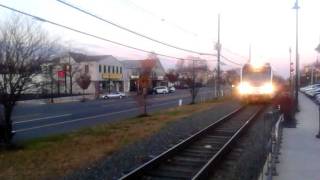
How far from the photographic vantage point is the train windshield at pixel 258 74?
40062mm

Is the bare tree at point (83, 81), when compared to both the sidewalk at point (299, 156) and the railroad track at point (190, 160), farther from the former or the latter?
the sidewalk at point (299, 156)

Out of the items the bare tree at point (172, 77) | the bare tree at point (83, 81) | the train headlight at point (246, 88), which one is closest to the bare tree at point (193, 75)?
the bare tree at point (172, 77)

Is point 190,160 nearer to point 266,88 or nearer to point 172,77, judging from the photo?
point 266,88

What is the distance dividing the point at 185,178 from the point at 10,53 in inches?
340

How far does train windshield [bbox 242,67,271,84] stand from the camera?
131 feet

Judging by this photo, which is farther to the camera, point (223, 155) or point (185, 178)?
point (223, 155)

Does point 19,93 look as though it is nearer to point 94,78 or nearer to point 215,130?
point 215,130

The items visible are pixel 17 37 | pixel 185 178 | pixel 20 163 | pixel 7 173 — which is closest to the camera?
pixel 185 178

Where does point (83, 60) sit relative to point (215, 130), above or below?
above

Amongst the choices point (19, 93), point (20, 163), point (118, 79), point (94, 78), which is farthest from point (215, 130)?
point (118, 79)

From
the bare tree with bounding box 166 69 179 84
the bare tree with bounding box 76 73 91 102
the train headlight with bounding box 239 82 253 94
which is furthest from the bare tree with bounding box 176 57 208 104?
the bare tree with bounding box 76 73 91 102

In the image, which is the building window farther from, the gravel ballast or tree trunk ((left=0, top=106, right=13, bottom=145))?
tree trunk ((left=0, top=106, right=13, bottom=145))

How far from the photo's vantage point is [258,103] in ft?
140

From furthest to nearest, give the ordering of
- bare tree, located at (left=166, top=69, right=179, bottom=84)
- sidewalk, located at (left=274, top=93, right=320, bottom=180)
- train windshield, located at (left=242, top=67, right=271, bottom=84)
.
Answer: bare tree, located at (left=166, top=69, right=179, bottom=84) → train windshield, located at (left=242, top=67, right=271, bottom=84) → sidewalk, located at (left=274, top=93, right=320, bottom=180)
